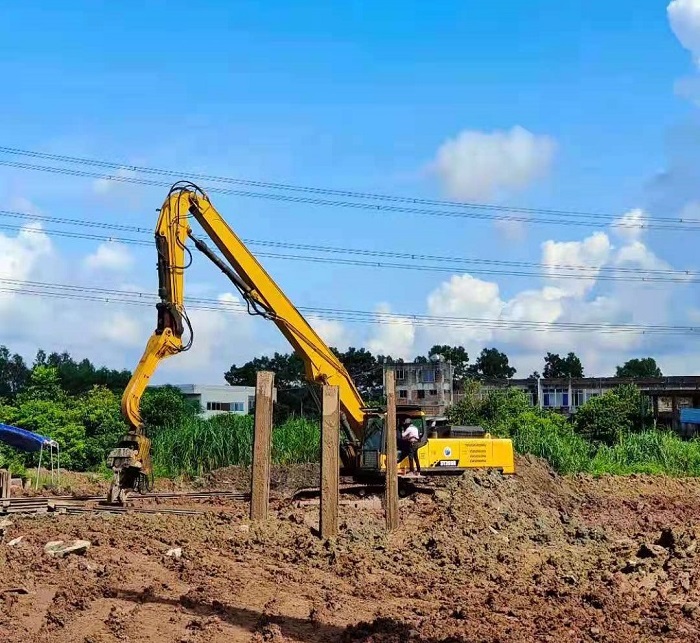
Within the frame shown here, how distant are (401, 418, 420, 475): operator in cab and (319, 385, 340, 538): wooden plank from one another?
23.3 ft

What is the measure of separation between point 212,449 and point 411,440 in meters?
12.1

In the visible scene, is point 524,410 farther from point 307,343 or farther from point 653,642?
point 653,642

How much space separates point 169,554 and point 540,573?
4.80 meters

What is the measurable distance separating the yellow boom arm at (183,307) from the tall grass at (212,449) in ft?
33.4

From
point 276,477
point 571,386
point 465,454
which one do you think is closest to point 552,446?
point 276,477

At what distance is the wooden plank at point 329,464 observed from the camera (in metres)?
12.7

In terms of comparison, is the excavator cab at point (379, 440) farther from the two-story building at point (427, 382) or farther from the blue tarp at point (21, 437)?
the two-story building at point (427, 382)

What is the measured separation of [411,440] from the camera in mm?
20016

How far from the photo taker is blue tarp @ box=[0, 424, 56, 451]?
23359mm

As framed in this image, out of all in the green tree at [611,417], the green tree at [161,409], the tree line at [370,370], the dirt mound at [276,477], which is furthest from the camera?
the tree line at [370,370]

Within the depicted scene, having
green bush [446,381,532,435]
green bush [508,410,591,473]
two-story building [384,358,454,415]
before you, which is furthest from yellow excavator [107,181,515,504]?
two-story building [384,358,454,415]

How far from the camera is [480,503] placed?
17.6 m

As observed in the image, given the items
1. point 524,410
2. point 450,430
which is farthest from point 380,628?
point 524,410

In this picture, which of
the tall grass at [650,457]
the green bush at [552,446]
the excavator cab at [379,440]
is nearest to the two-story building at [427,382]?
the green bush at [552,446]
